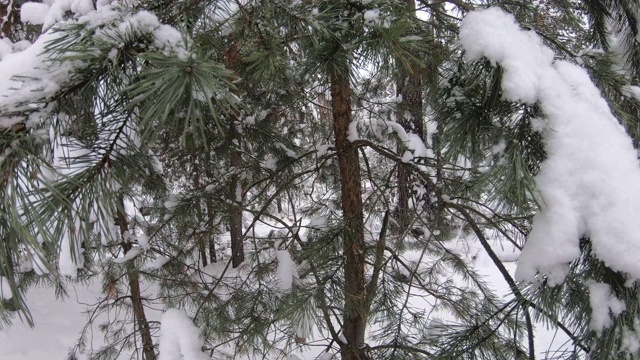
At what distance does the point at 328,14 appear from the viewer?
1172mm

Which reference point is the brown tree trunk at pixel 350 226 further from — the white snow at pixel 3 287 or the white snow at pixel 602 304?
the white snow at pixel 3 287

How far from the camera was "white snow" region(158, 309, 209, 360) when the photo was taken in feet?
5.49

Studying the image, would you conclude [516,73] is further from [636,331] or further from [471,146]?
[636,331]

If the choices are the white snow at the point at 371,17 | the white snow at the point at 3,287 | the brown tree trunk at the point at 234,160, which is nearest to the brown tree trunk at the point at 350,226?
the brown tree trunk at the point at 234,160

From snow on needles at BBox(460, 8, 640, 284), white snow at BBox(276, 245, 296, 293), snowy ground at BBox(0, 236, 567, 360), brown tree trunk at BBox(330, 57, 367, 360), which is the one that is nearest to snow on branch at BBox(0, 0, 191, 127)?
snow on needles at BBox(460, 8, 640, 284)

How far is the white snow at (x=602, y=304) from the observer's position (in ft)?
2.43

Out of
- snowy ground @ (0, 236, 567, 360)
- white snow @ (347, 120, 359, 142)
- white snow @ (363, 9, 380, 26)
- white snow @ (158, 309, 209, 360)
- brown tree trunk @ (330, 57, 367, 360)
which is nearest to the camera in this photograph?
white snow @ (363, 9, 380, 26)

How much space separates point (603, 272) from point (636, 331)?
11 cm

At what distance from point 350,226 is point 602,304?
3.88 feet

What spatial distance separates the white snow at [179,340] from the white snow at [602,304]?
1.44 m

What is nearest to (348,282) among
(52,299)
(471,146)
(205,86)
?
(471,146)

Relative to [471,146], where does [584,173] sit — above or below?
below

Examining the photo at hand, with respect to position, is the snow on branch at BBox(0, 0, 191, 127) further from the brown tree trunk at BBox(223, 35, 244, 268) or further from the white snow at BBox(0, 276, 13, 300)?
the brown tree trunk at BBox(223, 35, 244, 268)

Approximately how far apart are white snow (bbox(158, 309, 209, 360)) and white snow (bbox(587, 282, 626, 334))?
1.44 m
